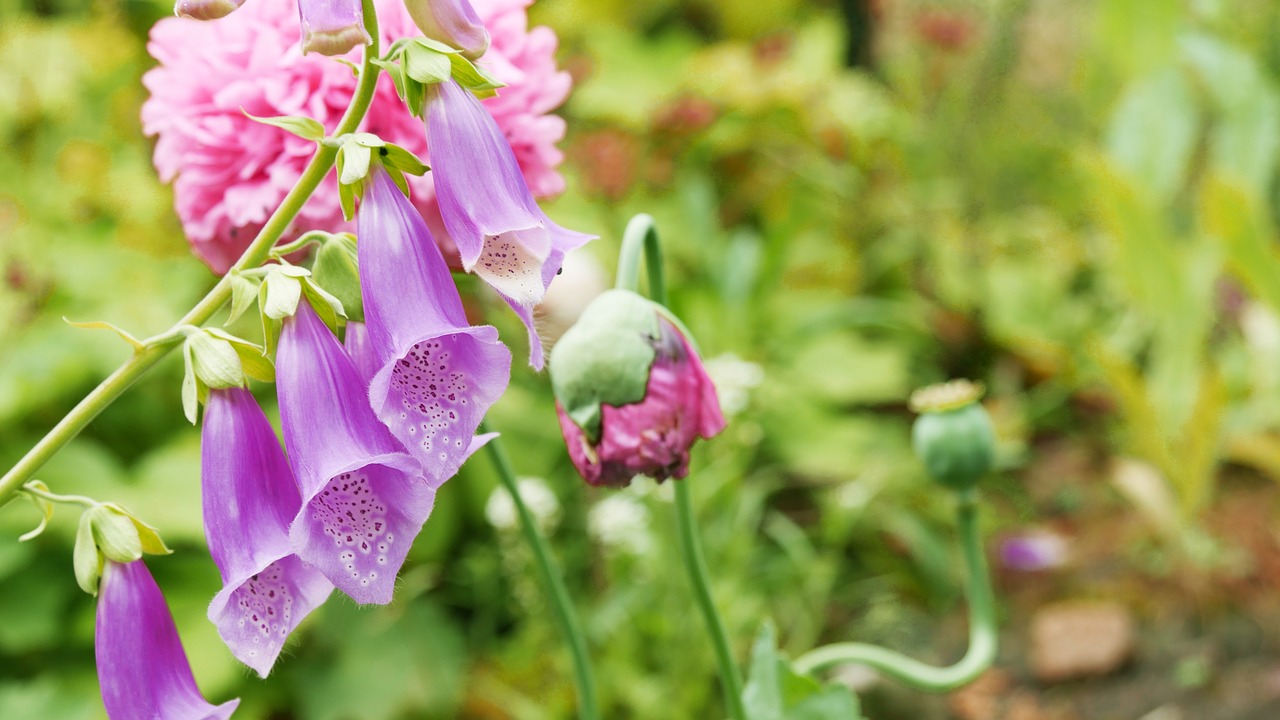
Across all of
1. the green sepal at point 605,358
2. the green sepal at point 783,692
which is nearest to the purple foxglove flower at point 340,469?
the green sepal at point 605,358

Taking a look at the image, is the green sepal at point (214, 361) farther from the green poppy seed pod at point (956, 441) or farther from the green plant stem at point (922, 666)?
the green poppy seed pod at point (956, 441)

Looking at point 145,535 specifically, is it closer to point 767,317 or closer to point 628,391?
point 628,391

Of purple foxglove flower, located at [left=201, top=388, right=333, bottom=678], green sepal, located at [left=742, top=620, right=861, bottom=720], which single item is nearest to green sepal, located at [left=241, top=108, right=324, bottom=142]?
purple foxglove flower, located at [left=201, top=388, right=333, bottom=678]

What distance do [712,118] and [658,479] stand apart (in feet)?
5.99

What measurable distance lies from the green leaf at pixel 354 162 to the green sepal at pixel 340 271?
0.05 meters

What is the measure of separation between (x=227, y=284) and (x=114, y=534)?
120 millimetres

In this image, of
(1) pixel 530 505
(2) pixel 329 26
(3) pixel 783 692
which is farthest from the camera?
(1) pixel 530 505

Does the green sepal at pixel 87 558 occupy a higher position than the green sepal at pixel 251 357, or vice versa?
the green sepal at pixel 251 357

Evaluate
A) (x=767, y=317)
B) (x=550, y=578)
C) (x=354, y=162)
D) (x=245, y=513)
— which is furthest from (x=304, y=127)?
(x=767, y=317)

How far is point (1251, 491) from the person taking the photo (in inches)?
80.7

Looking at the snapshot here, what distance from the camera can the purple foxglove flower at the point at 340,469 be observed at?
0.42 metres

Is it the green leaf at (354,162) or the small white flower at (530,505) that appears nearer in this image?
the green leaf at (354,162)

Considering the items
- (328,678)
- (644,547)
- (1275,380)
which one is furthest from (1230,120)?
(328,678)

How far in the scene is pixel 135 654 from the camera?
455mm
